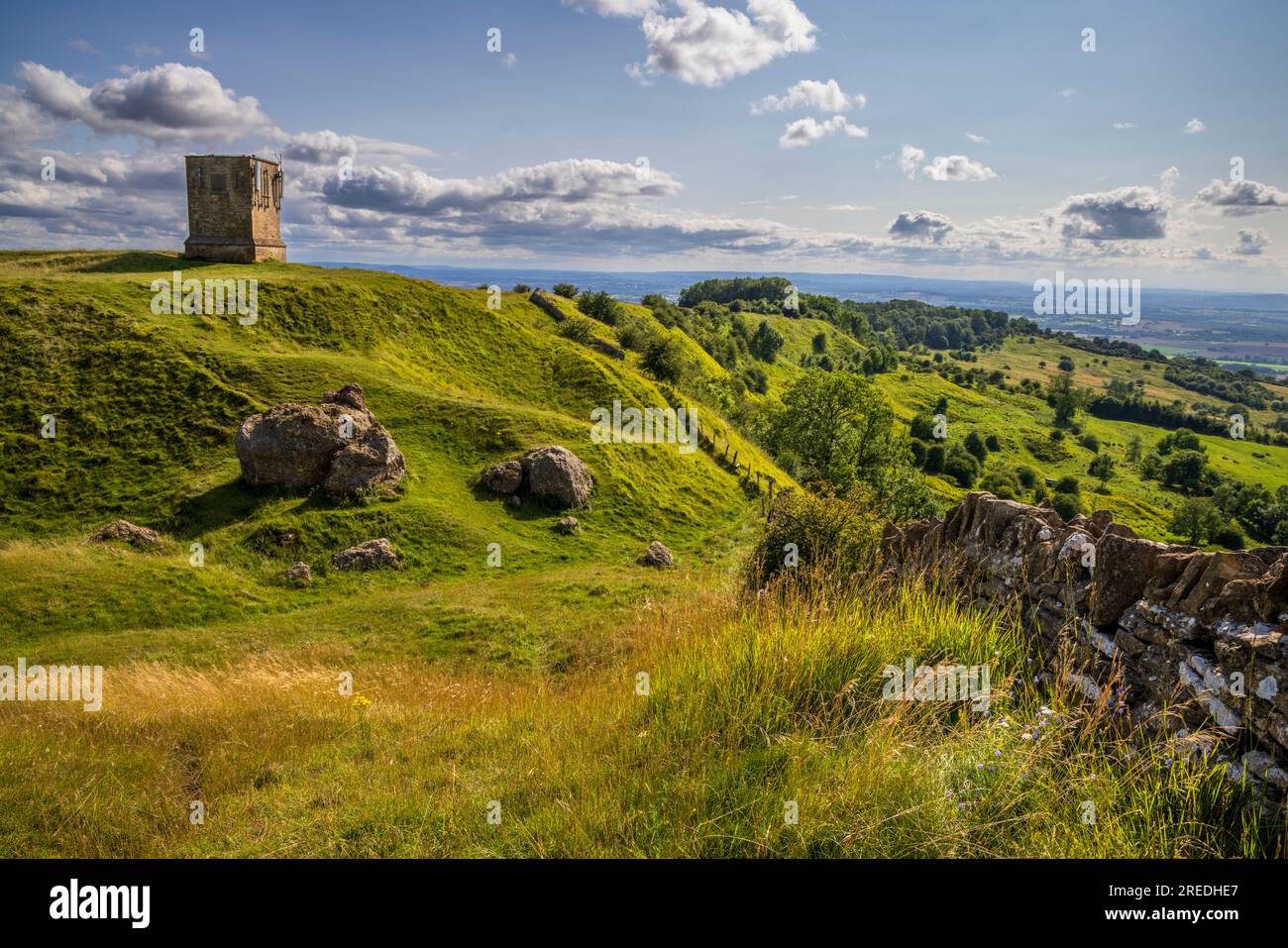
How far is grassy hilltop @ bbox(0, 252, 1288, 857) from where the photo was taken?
16.1 ft

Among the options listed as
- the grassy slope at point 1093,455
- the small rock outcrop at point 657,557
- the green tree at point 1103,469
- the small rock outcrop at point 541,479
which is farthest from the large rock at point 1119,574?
the green tree at point 1103,469

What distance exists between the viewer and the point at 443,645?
2150 centimetres

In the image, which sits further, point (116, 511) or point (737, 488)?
point (737, 488)

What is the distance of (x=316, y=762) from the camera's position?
8.03 m

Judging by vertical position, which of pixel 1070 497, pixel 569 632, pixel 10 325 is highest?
pixel 10 325

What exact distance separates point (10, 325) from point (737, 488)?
144 feet

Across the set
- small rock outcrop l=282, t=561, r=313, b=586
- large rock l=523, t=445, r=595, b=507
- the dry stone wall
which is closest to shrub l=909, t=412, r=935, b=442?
large rock l=523, t=445, r=595, b=507

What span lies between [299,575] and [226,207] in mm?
48476

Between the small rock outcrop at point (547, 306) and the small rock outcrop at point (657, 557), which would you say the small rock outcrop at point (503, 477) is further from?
the small rock outcrop at point (547, 306)

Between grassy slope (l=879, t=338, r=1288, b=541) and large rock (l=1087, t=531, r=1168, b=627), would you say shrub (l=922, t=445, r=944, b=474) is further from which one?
large rock (l=1087, t=531, r=1168, b=627)

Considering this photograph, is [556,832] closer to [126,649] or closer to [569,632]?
[569,632]

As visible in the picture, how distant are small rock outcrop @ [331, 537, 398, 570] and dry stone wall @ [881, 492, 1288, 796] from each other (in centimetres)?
2446
